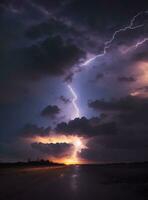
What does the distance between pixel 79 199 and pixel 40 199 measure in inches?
122

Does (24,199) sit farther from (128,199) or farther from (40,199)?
(128,199)

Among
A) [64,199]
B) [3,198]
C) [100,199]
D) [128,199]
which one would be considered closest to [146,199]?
[128,199]

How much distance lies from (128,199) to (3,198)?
32.9ft

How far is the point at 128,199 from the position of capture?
1206 inches

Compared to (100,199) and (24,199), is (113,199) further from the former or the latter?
(24,199)

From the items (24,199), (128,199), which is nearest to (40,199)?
(24,199)

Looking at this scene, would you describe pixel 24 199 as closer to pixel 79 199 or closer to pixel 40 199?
pixel 40 199

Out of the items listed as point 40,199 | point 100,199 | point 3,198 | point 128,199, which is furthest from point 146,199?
point 3,198

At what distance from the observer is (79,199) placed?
1173 inches

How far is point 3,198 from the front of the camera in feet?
98.5

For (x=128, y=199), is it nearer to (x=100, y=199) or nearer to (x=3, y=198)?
(x=100, y=199)

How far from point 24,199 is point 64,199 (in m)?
3.16

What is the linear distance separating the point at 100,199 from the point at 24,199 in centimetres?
599

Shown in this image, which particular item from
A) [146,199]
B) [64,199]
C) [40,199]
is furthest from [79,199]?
[146,199]
